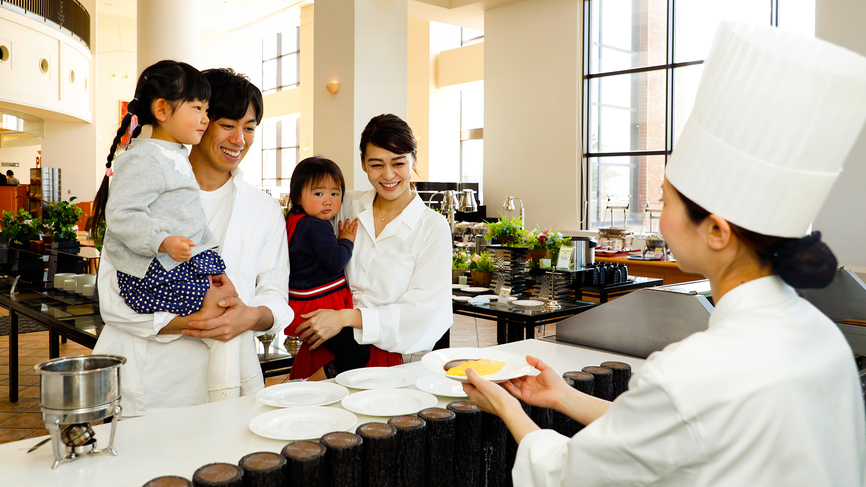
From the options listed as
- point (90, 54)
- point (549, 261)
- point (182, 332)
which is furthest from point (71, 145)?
point (182, 332)

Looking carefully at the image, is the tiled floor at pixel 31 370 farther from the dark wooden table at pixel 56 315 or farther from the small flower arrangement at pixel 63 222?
Result: the small flower arrangement at pixel 63 222

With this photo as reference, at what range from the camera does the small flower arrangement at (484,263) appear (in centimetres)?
427

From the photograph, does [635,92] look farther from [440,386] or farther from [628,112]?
[440,386]

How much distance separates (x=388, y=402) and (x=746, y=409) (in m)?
0.90

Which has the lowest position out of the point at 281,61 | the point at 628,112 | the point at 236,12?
the point at 628,112

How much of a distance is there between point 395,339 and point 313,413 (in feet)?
2.38

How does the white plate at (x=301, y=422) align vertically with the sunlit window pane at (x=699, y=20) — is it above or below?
below

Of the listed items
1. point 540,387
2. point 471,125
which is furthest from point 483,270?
point 471,125

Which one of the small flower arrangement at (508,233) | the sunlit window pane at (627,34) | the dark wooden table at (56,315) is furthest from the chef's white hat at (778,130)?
the sunlit window pane at (627,34)

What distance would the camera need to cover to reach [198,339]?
1828 mm

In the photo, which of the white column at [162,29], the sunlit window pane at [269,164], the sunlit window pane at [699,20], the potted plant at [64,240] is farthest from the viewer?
the sunlit window pane at [269,164]

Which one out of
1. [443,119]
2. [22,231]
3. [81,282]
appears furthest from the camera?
[443,119]

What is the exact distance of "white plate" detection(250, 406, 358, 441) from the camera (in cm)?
131

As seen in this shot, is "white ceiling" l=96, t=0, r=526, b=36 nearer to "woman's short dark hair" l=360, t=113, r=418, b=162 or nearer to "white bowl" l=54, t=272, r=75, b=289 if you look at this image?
"white bowl" l=54, t=272, r=75, b=289
